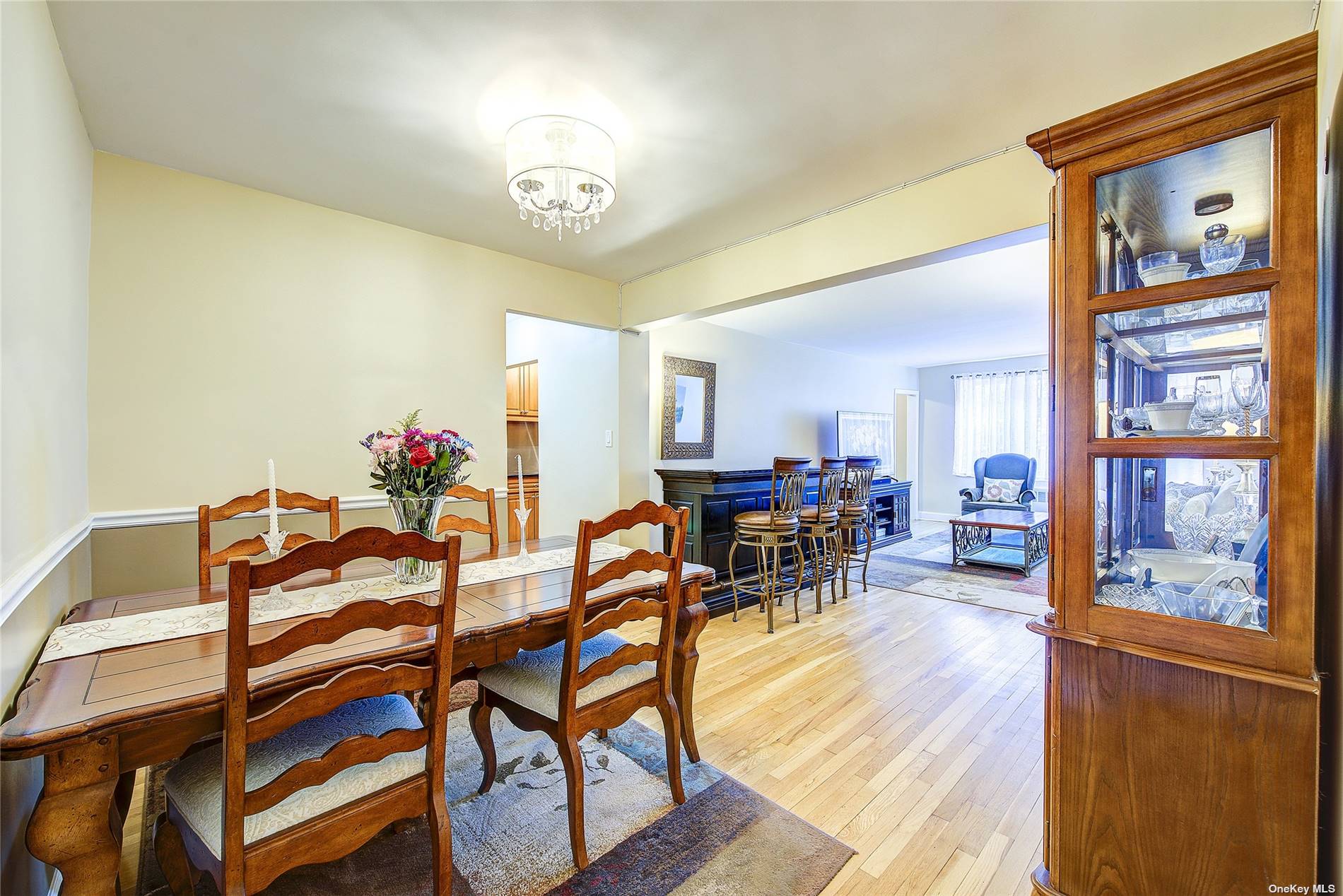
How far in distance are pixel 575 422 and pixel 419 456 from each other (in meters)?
2.60

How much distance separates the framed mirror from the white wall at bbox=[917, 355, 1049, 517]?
5001 millimetres

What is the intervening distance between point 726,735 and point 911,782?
733 millimetres

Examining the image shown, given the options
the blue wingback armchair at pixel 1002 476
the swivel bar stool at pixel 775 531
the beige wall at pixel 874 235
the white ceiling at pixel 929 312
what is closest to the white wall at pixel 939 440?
the blue wingback armchair at pixel 1002 476

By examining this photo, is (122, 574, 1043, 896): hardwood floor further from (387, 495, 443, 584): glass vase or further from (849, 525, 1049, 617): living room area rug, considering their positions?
(387, 495, 443, 584): glass vase

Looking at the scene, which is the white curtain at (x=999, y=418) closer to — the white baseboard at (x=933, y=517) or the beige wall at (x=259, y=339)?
the white baseboard at (x=933, y=517)

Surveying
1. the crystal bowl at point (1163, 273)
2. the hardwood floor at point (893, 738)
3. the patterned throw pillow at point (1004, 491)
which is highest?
the crystal bowl at point (1163, 273)

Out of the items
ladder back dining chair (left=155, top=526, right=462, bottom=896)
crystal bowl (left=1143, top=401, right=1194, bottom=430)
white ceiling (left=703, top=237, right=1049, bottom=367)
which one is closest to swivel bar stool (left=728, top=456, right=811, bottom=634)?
white ceiling (left=703, top=237, right=1049, bottom=367)

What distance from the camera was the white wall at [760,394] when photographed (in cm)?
469

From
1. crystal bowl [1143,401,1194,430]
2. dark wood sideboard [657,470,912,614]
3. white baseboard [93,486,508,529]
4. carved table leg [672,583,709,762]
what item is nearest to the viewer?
crystal bowl [1143,401,1194,430]

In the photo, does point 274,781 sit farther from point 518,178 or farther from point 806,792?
point 518,178

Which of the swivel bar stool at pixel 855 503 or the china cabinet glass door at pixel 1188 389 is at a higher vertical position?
the china cabinet glass door at pixel 1188 389

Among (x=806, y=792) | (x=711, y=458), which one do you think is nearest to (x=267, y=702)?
(x=806, y=792)

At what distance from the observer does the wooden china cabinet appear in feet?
3.65

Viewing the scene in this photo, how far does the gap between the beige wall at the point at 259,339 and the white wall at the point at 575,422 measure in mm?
980
